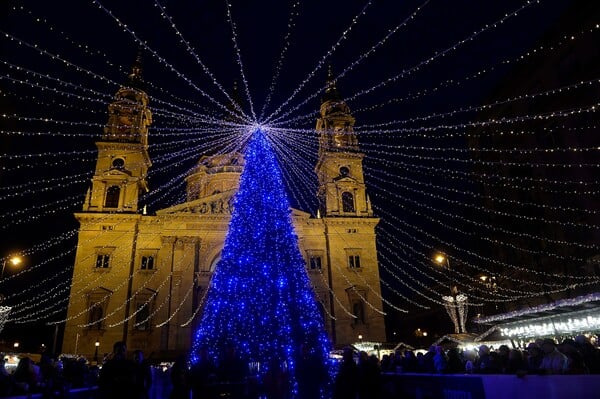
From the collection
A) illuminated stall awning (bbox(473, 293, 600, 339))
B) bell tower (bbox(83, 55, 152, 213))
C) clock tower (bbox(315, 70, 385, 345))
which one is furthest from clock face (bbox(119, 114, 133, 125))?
illuminated stall awning (bbox(473, 293, 600, 339))

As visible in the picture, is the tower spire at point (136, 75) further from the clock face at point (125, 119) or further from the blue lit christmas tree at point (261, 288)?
the blue lit christmas tree at point (261, 288)

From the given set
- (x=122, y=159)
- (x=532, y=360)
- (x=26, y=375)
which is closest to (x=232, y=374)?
(x=26, y=375)

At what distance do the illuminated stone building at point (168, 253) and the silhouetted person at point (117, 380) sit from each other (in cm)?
2496

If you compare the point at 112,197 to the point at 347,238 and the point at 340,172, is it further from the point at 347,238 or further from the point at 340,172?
the point at 347,238

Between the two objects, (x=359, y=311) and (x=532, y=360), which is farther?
(x=359, y=311)

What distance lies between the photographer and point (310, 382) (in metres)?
10.0

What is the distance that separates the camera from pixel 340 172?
124ft

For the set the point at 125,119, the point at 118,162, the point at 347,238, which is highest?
the point at 125,119

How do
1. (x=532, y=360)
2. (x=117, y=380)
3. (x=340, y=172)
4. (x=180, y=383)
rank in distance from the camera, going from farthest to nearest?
1. (x=340, y=172)
2. (x=180, y=383)
3. (x=532, y=360)
4. (x=117, y=380)

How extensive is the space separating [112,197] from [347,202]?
19.1 meters

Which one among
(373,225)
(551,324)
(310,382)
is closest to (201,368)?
(310,382)

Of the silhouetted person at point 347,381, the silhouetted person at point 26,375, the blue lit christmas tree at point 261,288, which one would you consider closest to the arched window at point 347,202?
the blue lit christmas tree at point 261,288

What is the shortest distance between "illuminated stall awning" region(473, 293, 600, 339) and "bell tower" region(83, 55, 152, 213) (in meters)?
26.5

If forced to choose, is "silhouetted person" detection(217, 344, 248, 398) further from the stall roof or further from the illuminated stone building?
the illuminated stone building
